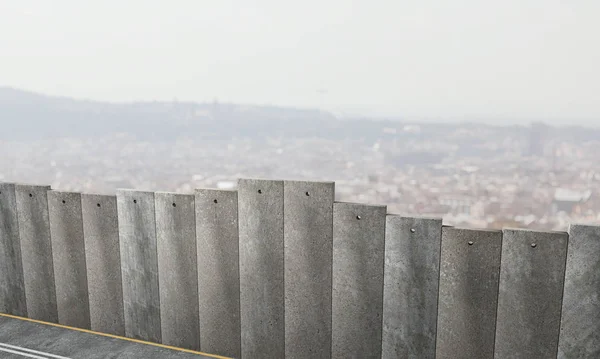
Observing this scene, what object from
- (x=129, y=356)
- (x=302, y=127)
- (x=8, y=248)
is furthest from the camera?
(x=302, y=127)

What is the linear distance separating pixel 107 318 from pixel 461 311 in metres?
5.21

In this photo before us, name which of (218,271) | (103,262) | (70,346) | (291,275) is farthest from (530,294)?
(70,346)

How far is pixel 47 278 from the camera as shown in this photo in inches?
292

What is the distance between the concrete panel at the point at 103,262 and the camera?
22.3ft

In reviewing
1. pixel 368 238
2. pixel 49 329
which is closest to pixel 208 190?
pixel 368 238

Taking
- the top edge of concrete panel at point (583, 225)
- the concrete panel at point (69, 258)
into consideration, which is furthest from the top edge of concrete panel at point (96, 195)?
the top edge of concrete panel at point (583, 225)

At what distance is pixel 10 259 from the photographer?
7625mm

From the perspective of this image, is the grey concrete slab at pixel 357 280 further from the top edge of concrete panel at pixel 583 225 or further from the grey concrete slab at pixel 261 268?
the top edge of concrete panel at pixel 583 225

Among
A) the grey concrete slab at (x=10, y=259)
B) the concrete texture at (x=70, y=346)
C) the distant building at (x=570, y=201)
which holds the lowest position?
the concrete texture at (x=70, y=346)

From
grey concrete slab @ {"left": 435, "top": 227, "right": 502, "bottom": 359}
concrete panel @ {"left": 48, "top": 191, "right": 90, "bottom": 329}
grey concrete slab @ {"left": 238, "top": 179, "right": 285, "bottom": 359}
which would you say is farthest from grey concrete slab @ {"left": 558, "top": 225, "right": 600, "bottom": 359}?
concrete panel @ {"left": 48, "top": 191, "right": 90, "bottom": 329}

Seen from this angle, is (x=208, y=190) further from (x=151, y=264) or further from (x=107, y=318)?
(x=107, y=318)

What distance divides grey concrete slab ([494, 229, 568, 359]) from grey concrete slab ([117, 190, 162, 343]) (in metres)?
4.59

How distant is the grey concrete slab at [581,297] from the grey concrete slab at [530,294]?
66mm

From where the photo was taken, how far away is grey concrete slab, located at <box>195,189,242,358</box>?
6113mm
